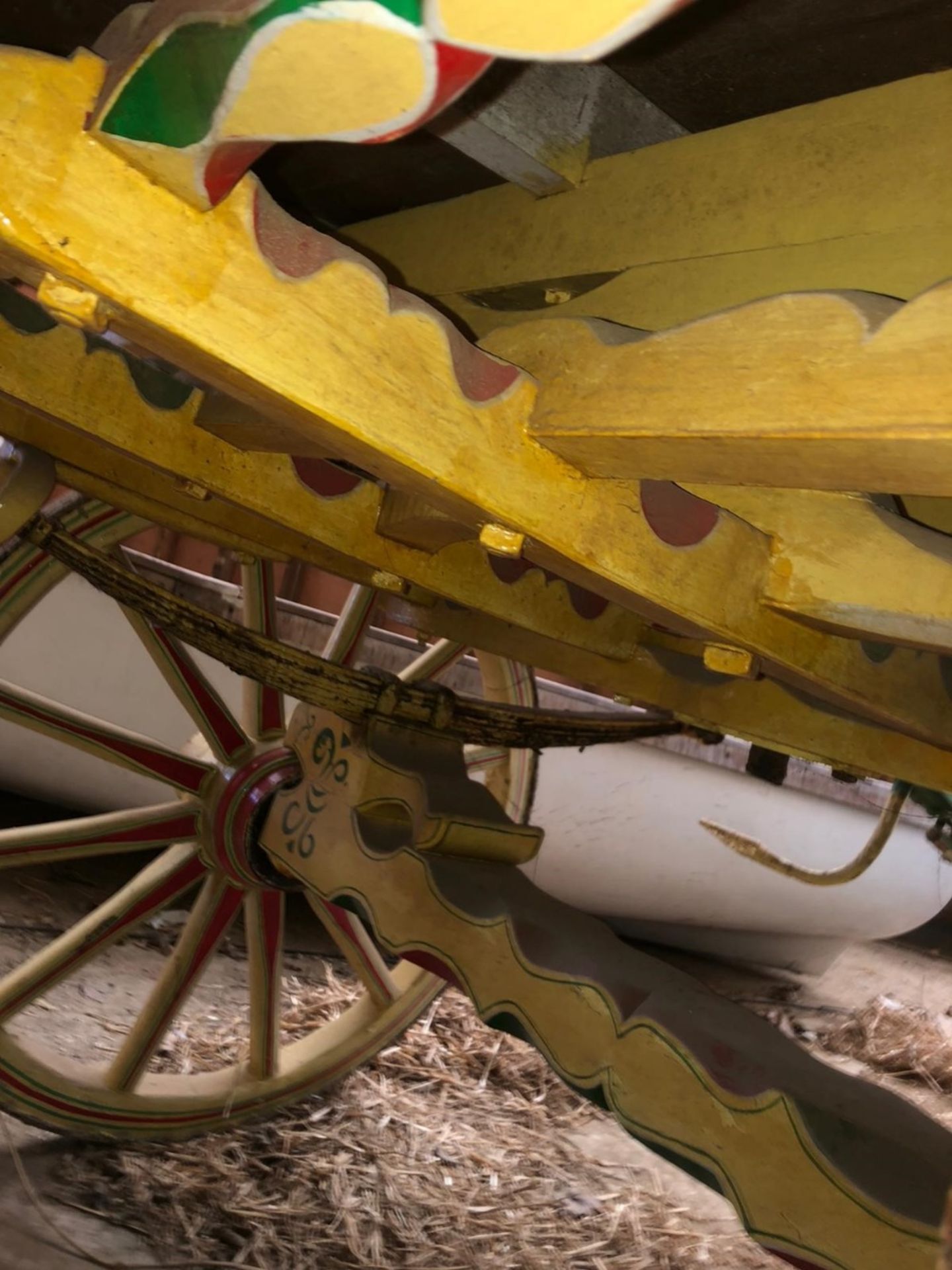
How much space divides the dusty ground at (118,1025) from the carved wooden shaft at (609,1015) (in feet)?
2.31

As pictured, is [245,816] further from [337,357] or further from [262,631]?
[337,357]

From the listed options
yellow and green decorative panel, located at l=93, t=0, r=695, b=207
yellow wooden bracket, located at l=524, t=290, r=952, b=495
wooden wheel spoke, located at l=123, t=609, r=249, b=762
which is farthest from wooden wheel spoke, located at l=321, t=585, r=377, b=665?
yellow and green decorative panel, located at l=93, t=0, r=695, b=207

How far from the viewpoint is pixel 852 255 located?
0.82 meters

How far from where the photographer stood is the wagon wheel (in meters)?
2.09

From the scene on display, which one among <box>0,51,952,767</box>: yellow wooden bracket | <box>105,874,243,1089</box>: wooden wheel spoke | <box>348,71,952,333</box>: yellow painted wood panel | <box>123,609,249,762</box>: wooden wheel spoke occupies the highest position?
<box>348,71,952,333</box>: yellow painted wood panel

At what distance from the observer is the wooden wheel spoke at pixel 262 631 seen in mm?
2361

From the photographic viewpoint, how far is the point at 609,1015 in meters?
1.35

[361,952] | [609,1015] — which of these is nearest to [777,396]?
[609,1015]

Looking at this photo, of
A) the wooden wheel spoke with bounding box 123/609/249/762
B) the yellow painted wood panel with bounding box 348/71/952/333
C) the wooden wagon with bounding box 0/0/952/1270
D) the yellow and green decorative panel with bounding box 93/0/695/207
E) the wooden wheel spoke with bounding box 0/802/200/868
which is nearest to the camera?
the yellow and green decorative panel with bounding box 93/0/695/207

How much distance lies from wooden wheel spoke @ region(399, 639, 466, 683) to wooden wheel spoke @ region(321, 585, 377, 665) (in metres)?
0.14

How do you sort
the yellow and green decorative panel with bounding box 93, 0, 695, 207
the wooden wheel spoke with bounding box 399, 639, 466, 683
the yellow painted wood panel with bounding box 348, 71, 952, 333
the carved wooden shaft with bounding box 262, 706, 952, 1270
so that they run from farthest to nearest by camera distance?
the wooden wheel spoke with bounding box 399, 639, 466, 683, the carved wooden shaft with bounding box 262, 706, 952, 1270, the yellow painted wood panel with bounding box 348, 71, 952, 333, the yellow and green decorative panel with bounding box 93, 0, 695, 207

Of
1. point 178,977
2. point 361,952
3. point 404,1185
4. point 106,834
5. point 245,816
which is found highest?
point 245,816

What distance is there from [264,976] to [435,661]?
801 mm

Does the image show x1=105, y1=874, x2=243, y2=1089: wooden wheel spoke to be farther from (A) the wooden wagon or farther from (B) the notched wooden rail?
(B) the notched wooden rail
